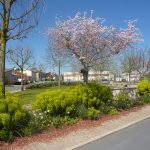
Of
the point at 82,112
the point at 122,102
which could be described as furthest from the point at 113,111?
the point at 82,112

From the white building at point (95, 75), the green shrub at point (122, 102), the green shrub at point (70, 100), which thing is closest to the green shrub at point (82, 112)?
the green shrub at point (70, 100)

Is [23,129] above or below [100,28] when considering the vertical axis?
below

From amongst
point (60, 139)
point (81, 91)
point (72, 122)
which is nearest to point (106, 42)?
point (81, 91)

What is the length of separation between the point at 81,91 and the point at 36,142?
210 inches

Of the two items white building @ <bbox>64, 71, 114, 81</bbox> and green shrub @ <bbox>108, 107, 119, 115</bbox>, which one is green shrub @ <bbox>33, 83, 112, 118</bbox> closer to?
green shrub @ <bbox>108, 107, 119, 115</bbox>

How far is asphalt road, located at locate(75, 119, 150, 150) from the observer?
8.87 m

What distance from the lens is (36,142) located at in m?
9.31

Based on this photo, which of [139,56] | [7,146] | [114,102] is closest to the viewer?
[7,146]

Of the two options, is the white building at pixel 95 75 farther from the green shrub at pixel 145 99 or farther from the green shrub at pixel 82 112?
the green shrub at pixel 82 112

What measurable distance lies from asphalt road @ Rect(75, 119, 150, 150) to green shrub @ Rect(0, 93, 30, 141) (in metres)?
1.95

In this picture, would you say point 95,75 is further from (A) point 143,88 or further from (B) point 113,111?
(B) point 113,111

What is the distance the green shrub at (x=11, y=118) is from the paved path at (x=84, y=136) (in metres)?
0.76

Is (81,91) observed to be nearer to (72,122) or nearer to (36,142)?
(72,122)

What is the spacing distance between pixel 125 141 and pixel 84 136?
4.60 ft
